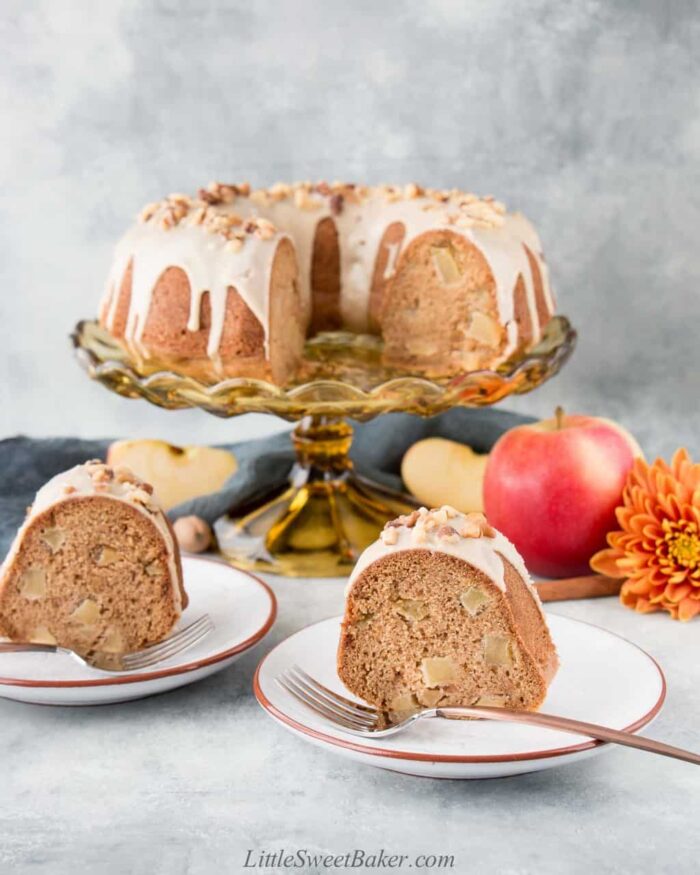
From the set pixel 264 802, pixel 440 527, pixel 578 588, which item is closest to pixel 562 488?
pixel 578 588

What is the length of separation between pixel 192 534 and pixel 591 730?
4.60 feet

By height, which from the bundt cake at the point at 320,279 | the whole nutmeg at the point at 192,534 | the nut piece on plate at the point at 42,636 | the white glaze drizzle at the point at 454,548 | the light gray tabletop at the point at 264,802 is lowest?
the light gray tabletop at the point at 264,802

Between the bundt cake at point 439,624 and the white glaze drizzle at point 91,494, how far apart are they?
1.31ft

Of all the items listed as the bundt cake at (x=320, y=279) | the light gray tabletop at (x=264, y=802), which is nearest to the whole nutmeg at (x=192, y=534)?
the bundt cake at (x=320, y=279)

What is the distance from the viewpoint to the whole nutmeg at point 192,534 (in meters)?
3.12

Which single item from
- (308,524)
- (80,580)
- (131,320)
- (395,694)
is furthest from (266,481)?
(395,694)

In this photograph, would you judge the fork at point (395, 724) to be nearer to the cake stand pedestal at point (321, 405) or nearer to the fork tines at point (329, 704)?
the fork tines at point (329, 704)

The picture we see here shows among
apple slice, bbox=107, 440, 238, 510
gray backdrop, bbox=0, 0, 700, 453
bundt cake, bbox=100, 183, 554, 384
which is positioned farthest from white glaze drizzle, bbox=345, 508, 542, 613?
gray backdrop, bbox=0, 0, 700, 453

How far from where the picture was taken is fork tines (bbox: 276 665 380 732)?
2.07m

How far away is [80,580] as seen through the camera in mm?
2346

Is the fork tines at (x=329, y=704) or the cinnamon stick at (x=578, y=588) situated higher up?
the fork tines at (x=329, y=704)

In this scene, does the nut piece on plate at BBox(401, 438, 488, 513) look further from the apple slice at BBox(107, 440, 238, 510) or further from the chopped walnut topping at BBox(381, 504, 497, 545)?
the chopped walnut topping at BBox(381, 504, 497, 545)

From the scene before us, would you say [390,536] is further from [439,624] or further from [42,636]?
[42,636]

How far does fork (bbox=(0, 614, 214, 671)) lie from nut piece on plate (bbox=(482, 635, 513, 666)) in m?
0.53
